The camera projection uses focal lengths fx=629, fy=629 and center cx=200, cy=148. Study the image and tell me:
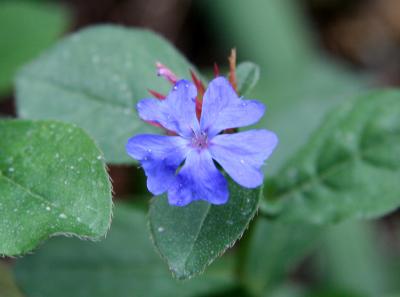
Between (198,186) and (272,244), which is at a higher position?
(198,186)

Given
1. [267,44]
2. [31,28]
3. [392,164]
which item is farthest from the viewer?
[267,44]

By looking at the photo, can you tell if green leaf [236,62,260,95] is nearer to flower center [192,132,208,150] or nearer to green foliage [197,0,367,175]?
flower center [192,132,208,150]

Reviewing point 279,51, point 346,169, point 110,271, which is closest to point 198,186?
point 346,169

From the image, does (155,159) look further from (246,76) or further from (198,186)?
(246,76)

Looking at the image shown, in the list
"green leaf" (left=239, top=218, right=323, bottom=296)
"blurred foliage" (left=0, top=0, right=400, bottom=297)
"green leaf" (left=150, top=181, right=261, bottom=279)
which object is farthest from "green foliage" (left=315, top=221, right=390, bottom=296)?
"green leaf" (left=150, top=181, right=261, bottom=279)

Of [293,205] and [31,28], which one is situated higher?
[293,205]

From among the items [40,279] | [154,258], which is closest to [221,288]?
[154,258]

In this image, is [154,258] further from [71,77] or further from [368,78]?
[368,78]
